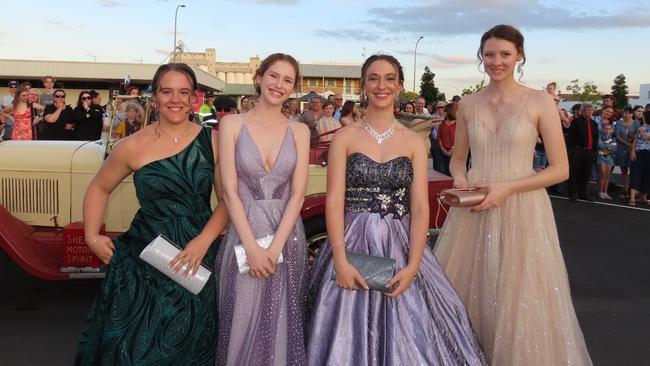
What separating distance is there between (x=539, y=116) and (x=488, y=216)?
59 cm

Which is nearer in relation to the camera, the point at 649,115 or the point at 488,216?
the point at 488,216

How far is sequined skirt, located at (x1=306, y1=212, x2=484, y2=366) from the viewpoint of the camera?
275 centimetres

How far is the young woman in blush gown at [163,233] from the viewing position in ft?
8.84

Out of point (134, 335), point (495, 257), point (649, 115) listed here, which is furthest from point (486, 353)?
point (649, 115)

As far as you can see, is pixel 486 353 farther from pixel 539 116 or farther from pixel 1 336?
pixel 1 336

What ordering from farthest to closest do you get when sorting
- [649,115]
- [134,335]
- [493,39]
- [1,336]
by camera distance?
[649,115] < [1,336] < [493,39] < [134,335]

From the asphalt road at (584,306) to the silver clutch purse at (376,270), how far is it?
2226 millimetres

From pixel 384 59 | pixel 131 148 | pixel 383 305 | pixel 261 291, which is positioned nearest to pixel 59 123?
pixel 131 148

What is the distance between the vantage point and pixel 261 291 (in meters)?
2.79

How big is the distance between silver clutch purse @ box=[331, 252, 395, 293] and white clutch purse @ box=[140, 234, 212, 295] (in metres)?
0.74

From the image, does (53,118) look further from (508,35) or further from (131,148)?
(508,35)

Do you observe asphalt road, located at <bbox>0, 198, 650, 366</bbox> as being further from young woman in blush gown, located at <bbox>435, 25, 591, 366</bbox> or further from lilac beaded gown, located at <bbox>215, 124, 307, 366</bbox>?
lilac beaded gown, located at <bbox>215, 124, 307, 366</bbox>

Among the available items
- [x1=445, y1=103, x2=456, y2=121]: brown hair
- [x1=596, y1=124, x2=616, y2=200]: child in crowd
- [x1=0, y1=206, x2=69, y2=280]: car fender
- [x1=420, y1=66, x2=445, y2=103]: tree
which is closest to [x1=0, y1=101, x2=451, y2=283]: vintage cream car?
[x1=0, y1=206, x2=69, y2=280]: car fender

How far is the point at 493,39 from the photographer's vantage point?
121 inches
